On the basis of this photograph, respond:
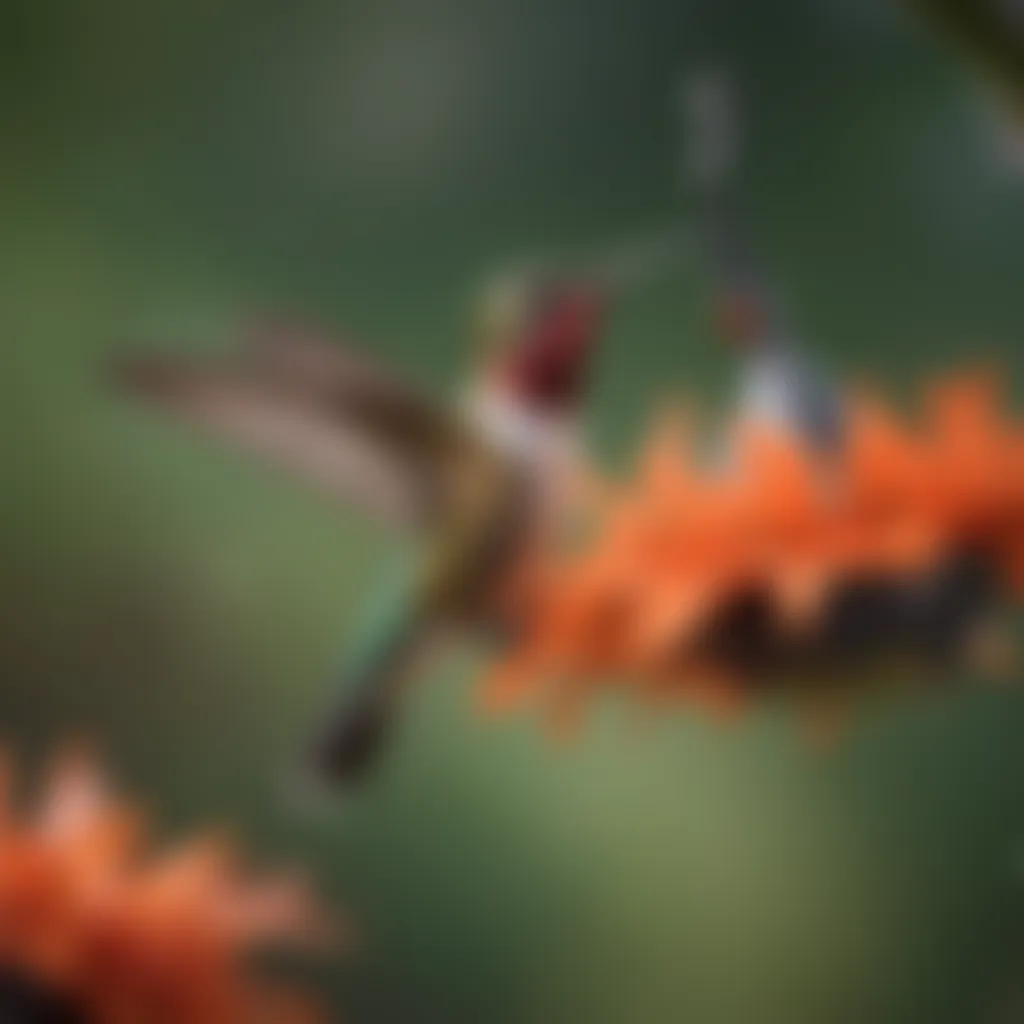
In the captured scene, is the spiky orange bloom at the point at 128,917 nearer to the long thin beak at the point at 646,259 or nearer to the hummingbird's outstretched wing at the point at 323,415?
the hummingbird's outstretched wing at the point at 323,415

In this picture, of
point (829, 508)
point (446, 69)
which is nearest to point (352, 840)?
point (829, 508)

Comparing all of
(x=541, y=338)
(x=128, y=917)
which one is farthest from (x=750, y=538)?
(x=128, y=917)

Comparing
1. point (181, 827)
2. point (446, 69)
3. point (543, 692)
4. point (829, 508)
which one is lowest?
point (181, 827)

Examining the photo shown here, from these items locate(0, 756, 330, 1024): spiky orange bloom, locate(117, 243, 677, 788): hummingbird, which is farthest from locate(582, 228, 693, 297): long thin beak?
locate(0, 756, 330, 1024): spiky orange bloom

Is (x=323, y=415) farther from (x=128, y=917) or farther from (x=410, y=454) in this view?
(x=128, y=917)

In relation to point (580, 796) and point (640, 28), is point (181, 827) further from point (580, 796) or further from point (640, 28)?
point (640, 28)
